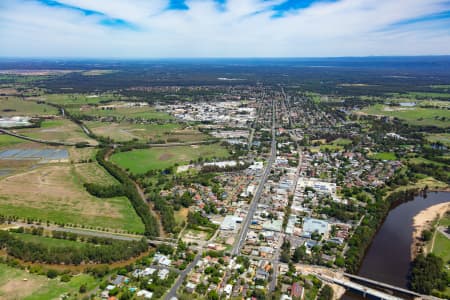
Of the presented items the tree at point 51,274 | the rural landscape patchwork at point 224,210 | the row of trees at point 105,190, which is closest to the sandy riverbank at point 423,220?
the rural landscape patchwork at point 224,210

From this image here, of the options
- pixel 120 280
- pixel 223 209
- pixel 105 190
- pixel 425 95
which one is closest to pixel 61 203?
pixel 105 190

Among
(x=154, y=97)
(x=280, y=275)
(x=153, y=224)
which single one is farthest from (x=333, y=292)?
(x=154, y=97)

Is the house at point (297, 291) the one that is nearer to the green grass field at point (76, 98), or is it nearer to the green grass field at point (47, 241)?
the green grass field at point (47, 241)

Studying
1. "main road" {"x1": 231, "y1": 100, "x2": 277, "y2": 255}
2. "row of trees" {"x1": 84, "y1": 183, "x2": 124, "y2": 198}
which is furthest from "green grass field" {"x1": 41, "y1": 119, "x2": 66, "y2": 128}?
"main road" {"x1": 231, "y1": 100, "x2": 277, "y2": 255}

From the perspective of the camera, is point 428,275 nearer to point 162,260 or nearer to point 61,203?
point 162,260

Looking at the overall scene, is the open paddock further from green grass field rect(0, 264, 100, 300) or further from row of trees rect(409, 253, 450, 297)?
row of trees rect(409, 253, 450, 297)
